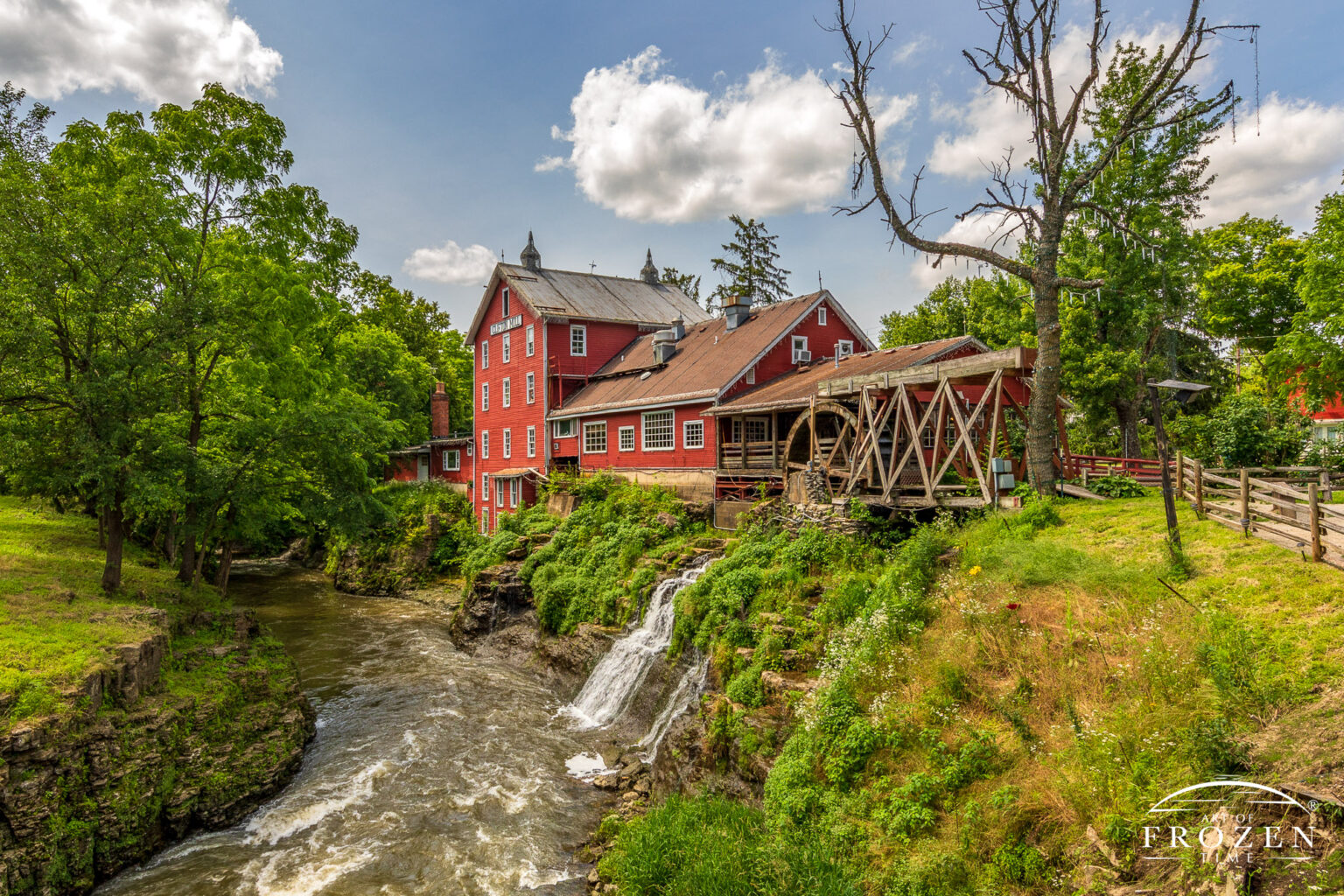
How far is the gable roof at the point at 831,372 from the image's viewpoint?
20375 millimetres

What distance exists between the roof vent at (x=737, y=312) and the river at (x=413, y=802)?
655 inches

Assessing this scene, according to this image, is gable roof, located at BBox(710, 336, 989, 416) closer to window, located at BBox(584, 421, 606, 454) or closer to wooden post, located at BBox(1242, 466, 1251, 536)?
window, located at BBox(584, 421, 606, 454)

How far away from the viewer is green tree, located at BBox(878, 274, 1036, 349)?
27.1 metres

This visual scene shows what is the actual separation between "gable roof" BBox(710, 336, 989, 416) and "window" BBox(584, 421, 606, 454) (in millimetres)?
7375

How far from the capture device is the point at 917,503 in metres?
14.8

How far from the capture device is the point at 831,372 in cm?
2266

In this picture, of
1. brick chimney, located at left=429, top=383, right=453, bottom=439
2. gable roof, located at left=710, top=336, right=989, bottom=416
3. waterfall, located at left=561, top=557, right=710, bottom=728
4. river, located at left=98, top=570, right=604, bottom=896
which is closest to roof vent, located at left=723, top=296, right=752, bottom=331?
gable roof, located at left=710, top=336, right=989, bottom=416

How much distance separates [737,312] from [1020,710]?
896 inches

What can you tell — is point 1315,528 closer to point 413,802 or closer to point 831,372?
point 413,802

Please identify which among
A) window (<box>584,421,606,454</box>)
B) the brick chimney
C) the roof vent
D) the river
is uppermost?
the roof vent

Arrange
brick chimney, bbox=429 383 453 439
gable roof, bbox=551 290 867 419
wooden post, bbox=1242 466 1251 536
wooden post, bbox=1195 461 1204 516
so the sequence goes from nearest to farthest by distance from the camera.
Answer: wooden post, bbox=1242 466 1251 536
wooden post, bbox=1195 461 1204 516
gable roof, bbox=551 290 867 419
brick chimney, bbox=429 383 453 439

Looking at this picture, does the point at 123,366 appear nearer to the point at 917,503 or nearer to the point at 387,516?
the point at 387,516

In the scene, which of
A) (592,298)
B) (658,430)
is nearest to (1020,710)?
(658,430)

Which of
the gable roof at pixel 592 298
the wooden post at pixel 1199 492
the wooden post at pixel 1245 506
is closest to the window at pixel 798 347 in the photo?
the gable roof at pixel 592 298
